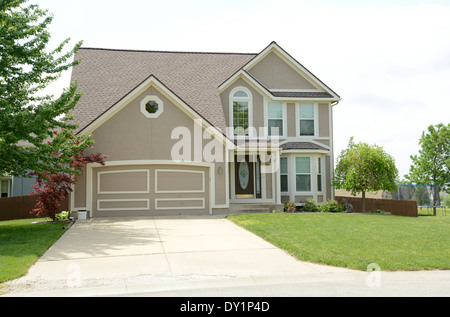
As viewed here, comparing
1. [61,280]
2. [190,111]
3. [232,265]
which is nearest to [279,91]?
[190,111]

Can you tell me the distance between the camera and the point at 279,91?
2242 centimetres

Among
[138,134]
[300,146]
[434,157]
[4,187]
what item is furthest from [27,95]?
[434,157]

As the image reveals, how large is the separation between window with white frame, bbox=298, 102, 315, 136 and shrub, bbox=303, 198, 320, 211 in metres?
3.97

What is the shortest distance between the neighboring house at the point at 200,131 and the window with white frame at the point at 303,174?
0.05 meters

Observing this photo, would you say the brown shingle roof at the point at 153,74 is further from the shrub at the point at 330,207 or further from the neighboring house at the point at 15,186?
the neighboring house at the point at 15,186

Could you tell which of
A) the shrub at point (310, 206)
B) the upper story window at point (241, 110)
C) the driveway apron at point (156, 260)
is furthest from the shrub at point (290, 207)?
the driveway apron at point (156, 260)

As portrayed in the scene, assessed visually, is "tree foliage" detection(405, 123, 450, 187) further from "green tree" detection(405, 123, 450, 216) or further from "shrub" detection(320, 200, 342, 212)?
"shrub" detection(320, 200, 342, 212)

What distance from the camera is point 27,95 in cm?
1436

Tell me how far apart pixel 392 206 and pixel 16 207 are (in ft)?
63.8

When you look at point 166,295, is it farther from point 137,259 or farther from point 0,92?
point 0,92

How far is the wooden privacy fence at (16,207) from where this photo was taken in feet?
70.0

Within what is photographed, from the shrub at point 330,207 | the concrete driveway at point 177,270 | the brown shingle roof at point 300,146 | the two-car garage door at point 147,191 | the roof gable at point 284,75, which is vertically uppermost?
the roof gable at point 284,75

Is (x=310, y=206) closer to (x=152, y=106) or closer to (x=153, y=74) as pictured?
(x=152, y=106)

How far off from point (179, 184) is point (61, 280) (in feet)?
34.9
